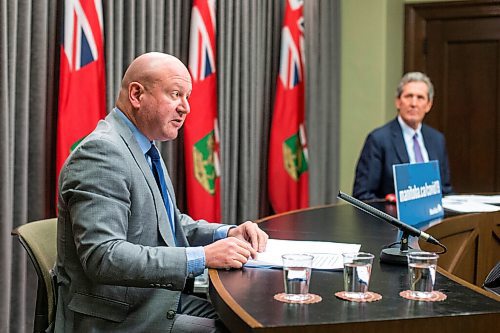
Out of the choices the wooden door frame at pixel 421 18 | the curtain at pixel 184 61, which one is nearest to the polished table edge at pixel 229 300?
the curtain at pixel 184 61

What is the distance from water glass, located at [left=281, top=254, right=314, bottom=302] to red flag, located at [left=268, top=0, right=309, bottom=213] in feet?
10.8

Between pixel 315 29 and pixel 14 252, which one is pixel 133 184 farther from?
pixel 315 29

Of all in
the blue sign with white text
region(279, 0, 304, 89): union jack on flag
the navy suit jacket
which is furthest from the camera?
region(279, 0, 304, 89): union jack on flag

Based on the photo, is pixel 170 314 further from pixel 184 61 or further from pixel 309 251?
pixel 184 61

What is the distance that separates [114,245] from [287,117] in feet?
10.5

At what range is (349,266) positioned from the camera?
1.75 metres

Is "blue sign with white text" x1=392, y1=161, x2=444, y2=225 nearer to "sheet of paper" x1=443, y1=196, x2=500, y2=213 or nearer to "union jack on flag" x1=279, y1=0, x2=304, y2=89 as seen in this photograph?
"sheet of paper" x1=443, y1=196, x2=500, y2=213

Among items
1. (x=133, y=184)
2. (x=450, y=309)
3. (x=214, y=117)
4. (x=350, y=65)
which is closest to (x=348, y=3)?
(x=350, y=65)

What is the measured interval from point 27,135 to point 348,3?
3.16 meters

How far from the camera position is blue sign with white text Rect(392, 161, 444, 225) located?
2.91 metres

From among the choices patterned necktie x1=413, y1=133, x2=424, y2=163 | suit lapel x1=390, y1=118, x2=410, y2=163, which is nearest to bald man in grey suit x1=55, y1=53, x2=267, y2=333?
suit lapel x1=390, y1=118, x2=410, y2=163

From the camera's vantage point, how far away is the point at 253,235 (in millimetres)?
2332

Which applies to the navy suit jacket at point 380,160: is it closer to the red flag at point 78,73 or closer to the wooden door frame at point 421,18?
the red flag at point 78,73

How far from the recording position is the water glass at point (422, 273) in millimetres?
1762
